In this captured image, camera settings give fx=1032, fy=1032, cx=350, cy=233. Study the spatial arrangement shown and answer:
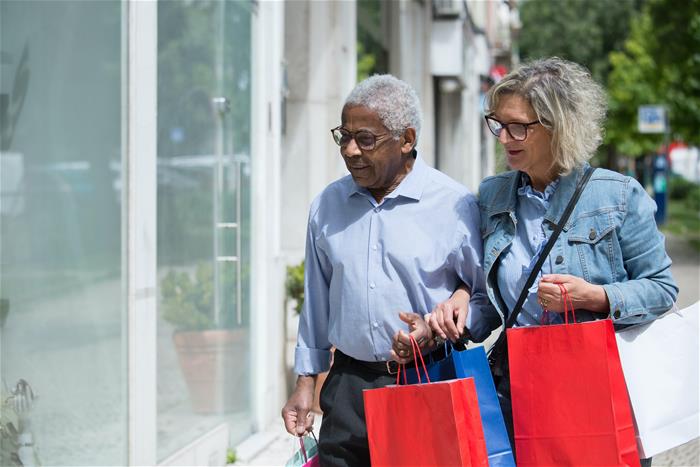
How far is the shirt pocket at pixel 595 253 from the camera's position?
2729 millimetres

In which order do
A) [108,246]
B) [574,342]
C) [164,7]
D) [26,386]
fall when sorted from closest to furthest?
[574,342] < [26,386] < [108,246] < [164,7]

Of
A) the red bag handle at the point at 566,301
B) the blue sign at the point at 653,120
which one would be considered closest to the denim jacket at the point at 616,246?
the red bag handle at the point at 566,301

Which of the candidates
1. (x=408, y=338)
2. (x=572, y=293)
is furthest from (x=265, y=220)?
(x=572, y=293)

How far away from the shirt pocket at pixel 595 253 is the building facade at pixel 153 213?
2.29m

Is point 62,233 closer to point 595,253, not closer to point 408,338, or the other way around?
point 408,338

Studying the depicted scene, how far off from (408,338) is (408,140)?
2.03ft

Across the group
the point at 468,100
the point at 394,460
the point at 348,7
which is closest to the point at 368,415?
the point at 394,460

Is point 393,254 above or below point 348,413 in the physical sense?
above

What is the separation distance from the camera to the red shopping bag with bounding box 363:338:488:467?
2.52 meters

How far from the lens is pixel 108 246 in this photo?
15.2 ft

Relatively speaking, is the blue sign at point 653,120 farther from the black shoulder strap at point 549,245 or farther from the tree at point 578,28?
the tree at point 578,28

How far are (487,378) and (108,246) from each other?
2427mm

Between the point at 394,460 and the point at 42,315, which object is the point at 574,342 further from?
the point at 42,315

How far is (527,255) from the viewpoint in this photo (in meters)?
2.83
